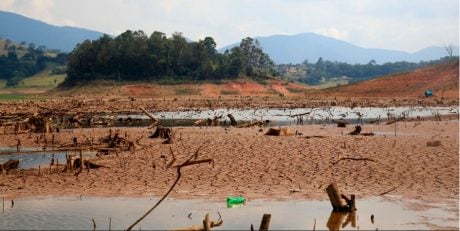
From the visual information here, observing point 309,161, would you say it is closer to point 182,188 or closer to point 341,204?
point 182,188

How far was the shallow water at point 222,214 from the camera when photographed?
1248cm

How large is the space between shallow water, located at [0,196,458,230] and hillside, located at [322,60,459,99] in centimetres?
7059

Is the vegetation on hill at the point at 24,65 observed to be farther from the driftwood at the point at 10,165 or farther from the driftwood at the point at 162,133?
the driftwood at the point at 10,165

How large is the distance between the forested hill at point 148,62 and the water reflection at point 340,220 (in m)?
87.1

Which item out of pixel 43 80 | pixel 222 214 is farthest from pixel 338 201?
pixel 43 80

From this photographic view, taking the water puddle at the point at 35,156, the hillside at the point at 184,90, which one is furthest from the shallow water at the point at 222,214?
the hillside at the point at 184,90

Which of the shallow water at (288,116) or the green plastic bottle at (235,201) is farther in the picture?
the shallow water at (288,116)

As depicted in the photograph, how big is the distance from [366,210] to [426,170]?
19.2 ft

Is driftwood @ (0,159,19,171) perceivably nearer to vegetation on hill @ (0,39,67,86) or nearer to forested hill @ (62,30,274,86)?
forested hill @ (62,30,274,86)

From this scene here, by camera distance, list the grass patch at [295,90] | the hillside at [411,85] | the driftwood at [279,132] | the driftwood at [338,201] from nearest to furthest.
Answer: the driftwood at [338,201] < the driftwood at [279,132] < the hillside at [411,85] < the grass patch at [295,90]

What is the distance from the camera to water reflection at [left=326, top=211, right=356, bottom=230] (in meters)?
12.3

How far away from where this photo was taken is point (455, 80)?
8475cm

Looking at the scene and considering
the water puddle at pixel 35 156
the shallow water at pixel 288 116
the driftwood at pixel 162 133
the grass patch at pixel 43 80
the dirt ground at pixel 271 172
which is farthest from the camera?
the grass patch at pixel 43 80

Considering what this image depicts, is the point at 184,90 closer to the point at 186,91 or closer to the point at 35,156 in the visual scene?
the point at 186,91
